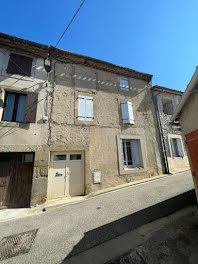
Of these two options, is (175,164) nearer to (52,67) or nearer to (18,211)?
(18,211)

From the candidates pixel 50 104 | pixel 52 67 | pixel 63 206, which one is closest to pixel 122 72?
pixel 52 67

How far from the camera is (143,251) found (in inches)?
85.2

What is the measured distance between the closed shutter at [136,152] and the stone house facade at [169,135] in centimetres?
200

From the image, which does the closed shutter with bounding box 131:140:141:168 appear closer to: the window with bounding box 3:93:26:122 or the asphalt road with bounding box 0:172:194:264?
the asphalt road with bounding box 0:172:194:264

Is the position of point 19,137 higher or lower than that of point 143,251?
higher

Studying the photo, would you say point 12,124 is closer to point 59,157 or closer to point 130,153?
point 59,157

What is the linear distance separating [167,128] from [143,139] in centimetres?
270

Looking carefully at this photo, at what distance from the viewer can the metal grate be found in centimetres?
253

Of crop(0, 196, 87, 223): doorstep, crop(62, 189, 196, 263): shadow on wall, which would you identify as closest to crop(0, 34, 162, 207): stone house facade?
crop(0, 196, 87, 223): doorstep

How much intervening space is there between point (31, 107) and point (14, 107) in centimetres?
81

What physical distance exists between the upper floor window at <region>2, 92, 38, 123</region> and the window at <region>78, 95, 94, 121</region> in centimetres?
237

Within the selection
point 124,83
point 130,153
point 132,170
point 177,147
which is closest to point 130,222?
point 132,170

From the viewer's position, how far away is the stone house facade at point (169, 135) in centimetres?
843

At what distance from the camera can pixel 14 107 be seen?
5.97 m
